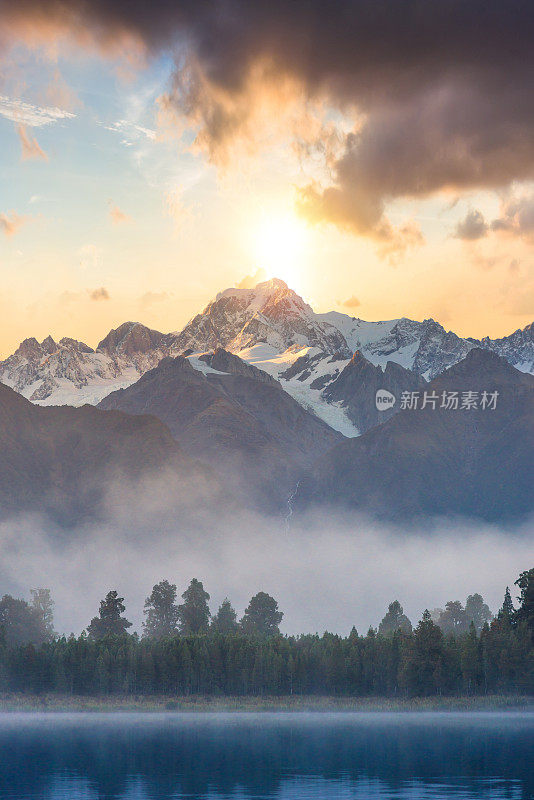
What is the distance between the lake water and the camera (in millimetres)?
101500

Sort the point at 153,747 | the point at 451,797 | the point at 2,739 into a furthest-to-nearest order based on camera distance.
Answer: the point at 2,739, the point at 153,747, the point at 451,797

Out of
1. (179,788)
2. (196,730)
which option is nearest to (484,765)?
(179,788)

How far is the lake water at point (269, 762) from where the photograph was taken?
101500 millimetres

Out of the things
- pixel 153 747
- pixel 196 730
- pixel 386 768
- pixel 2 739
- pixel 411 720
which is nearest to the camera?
pixel 386 768

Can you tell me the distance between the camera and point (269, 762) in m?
127

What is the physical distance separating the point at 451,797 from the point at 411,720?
10703 centimetres

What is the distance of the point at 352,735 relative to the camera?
166 meters

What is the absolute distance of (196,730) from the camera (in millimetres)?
180750

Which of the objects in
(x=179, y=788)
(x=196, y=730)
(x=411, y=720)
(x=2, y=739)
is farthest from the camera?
(x=411, y=720)

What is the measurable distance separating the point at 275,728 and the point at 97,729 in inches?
1197

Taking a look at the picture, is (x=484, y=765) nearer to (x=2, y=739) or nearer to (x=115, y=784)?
(x=115, y=784)

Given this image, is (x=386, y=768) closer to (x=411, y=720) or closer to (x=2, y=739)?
(x=2, y=739)

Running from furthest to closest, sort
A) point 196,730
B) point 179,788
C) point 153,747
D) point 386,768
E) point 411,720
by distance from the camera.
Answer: point 411,720
point 196,730
point 153,747
point 386,768
point 179,788

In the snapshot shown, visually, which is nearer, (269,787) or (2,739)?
(269,787)
